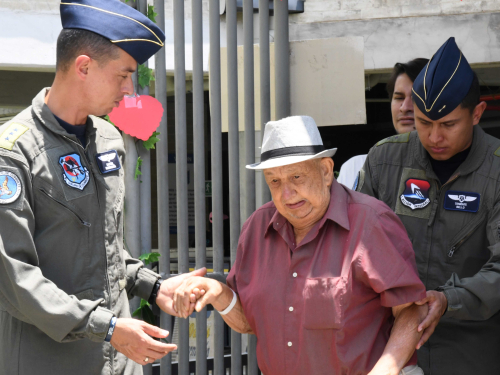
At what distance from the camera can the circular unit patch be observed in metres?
1.72

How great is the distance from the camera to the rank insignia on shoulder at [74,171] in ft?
6.31

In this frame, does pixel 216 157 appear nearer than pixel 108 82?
No

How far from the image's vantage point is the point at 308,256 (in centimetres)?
199

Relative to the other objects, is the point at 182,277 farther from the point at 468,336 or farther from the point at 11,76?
the point at 11,76

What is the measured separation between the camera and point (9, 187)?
1739 millimetres

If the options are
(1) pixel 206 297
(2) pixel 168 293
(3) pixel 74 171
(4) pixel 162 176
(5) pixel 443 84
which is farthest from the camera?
(4) pixel 162 176

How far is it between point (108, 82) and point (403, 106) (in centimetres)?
170

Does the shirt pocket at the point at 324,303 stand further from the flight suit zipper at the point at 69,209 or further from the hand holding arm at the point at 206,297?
the flight suit zipper at the point at 69,209

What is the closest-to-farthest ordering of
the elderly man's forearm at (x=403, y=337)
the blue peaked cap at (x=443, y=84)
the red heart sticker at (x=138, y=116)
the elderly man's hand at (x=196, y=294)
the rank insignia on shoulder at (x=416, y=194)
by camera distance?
1. the elderly man's forearm at (x=403, y=337)
2. the elderly man's hand at (x=196, y=294)
3. the blue peaked cap at (x=443, y=84)
4. the rank insignia on shoulder at (x=416, y=194)
5. the red heart sticker at (x=138, y=116)

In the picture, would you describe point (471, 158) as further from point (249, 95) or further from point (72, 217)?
point (72, 217)

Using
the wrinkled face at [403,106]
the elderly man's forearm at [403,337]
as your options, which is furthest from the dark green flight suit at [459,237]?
the wrinkled face at [403,106]

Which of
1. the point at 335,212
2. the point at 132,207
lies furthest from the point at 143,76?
the point at 335,212

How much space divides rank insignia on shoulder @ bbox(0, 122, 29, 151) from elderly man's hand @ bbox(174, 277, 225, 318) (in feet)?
2.58

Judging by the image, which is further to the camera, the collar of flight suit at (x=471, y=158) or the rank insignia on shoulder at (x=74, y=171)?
the collar of flight suit at (x=471, y=158)
